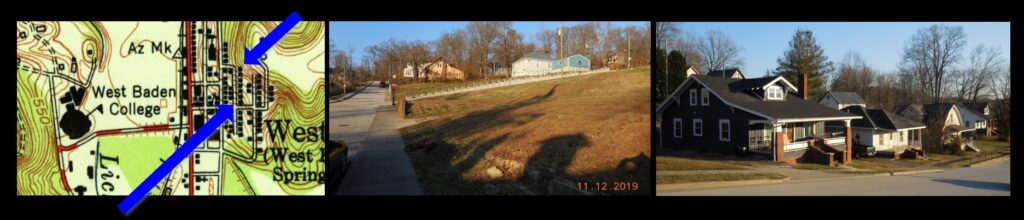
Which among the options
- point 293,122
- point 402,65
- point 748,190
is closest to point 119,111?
point 293,122

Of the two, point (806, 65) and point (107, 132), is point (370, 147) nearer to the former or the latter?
point (107, 132)

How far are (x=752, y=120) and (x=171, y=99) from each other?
8800 mm

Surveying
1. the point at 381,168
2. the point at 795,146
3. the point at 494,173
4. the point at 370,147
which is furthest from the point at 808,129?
the point at 370,147

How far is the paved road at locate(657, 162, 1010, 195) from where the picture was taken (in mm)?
4762

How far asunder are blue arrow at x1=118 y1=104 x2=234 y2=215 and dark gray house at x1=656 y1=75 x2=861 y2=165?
5596 mm

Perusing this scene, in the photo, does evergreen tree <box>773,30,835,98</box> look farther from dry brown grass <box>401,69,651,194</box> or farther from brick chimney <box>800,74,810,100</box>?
dry brown grass <box>401,69,651,194</box>

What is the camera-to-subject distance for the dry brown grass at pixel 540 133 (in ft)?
15.5

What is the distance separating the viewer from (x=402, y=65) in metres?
5.00

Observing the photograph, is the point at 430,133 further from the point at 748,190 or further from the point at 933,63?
the point at 933,63

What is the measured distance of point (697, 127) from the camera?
7172mm

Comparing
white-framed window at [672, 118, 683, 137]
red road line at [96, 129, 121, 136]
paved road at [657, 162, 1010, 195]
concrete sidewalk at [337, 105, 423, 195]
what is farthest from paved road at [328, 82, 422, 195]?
white-framed window at [672, 118, 683, 137]

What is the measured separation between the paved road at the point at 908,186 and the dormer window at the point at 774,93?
1.46 m

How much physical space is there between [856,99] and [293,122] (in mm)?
7445

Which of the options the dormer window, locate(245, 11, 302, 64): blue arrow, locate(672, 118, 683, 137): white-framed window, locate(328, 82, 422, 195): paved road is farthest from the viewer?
locate(672, 118, 683, 137): white-framed window
